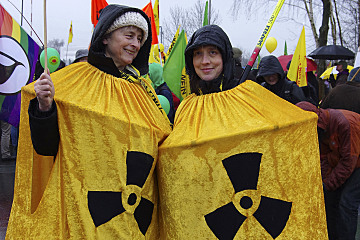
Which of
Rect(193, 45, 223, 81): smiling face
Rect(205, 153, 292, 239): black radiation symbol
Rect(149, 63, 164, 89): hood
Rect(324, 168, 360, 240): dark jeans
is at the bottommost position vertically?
Rect(324, 168, 360, 240): dark jeans

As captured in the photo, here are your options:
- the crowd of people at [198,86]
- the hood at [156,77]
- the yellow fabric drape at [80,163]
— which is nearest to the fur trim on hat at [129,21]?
the crowd of people at [198,86]

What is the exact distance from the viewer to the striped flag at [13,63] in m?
3.73

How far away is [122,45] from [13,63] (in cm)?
233

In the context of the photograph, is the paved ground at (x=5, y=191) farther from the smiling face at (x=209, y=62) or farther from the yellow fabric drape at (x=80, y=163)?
the smiling face at (x=209, y=62)

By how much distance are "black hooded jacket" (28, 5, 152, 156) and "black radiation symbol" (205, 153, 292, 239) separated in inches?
31.1

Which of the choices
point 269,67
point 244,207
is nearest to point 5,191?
point 269,67

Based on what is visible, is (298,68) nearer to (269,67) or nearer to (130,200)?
(269,67)

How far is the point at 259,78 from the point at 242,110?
7.67 ft

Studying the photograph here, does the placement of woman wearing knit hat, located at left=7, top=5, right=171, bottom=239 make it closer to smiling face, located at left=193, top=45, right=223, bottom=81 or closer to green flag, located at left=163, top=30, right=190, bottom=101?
smiling face, located at left=193, top=45, right=223, bottom=81

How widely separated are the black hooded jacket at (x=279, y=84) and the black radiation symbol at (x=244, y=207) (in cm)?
230

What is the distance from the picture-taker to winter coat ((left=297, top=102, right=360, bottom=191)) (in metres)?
3.05

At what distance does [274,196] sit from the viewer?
71.7 inches

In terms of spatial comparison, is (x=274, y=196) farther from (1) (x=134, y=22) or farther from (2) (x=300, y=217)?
(1) (x=134, y=22)

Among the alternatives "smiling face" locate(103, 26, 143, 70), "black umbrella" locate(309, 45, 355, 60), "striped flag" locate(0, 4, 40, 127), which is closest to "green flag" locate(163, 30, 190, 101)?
"striped flag" locate(0, 4, 40, 127)
